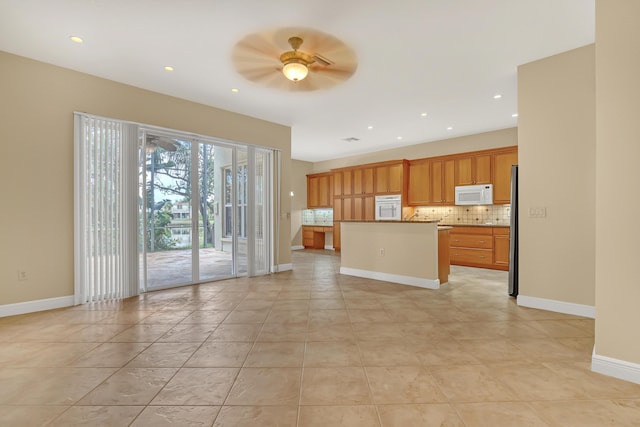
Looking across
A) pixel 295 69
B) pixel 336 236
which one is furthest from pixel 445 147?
pixel 295 69

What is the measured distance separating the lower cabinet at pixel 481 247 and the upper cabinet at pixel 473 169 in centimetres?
110

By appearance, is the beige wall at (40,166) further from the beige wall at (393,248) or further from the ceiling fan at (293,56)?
the beige wall at (393,248)

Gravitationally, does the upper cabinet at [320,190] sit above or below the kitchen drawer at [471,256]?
above

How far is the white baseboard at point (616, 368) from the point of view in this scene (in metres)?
1.99

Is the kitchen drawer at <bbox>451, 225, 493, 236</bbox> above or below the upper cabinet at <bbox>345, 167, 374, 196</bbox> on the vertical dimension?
below

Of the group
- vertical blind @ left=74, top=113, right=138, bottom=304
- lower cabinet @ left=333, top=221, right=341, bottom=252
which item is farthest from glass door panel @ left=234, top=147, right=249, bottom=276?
lower cabinet @ left=333, top=221, right=341, bottom=252

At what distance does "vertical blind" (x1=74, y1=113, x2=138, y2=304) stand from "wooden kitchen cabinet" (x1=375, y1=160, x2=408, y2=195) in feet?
19.4

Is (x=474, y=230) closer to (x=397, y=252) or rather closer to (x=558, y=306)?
(x=397, y=252)

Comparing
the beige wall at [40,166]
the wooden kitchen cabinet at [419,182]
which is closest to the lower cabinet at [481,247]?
the wooden kitchen cabinet at [419,182]

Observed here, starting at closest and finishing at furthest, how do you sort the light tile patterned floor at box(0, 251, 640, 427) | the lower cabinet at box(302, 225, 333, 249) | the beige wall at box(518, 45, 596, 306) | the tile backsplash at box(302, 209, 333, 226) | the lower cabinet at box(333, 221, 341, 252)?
1. the light tile patterned floor at box(0, 251, 640, 427)
2. the beige wall at box(518, 45, 596, 306)
3. the lower cabinet at box(333, 221, 341, 252)
4. the lower cabinet at box(302, 225, 333, 249)
5. the tile backsplash at box(302, 209, 333, 226)

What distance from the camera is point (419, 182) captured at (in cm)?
759

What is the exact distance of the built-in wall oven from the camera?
25.3 ft

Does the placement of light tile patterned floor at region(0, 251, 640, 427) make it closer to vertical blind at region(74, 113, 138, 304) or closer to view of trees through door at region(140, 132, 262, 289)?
vertical blind at region(74, 113, 138, 304)

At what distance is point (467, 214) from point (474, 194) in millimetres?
704
